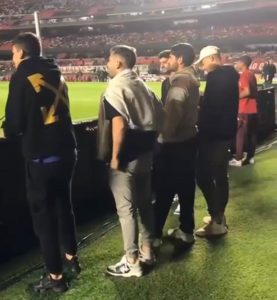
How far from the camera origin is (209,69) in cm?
348

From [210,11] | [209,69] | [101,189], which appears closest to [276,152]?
[101,189]

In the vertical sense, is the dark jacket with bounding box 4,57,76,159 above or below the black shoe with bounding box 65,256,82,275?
above

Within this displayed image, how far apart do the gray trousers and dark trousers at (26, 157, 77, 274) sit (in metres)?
0.29

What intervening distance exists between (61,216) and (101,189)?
1.54 meters

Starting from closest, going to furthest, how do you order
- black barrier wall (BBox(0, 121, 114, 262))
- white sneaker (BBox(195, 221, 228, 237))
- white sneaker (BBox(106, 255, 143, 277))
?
1. white sneaker (BBox(106, 255, 143, 277))
2. black barrier wall (BBox(0, 121, 114, 262))
3. white sneaker (BBox(195, 221, 228, 237))

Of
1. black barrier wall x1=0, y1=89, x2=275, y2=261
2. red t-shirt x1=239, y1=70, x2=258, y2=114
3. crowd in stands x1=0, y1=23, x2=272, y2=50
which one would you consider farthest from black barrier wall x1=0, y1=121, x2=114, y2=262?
crowd in stands x1=0, y1=23, x2=272, y2=50

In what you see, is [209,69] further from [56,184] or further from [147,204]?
[56,184]

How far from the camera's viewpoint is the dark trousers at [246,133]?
6.24 m

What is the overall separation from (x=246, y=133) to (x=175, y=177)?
3.24 metres

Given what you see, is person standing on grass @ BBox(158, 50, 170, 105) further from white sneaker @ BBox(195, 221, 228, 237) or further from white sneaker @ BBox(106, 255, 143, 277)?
white sneaker @ BBox(106, 255, 143, 277)

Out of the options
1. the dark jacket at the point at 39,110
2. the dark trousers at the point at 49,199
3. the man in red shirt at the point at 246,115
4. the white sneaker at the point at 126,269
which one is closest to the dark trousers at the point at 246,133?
the man in red shirt at the point at 246,115

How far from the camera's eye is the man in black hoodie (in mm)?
2566

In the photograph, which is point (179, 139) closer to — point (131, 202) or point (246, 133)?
point (131, 202)

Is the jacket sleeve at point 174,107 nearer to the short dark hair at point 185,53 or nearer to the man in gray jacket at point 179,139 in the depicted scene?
the man in gray jacket at point 179,139
